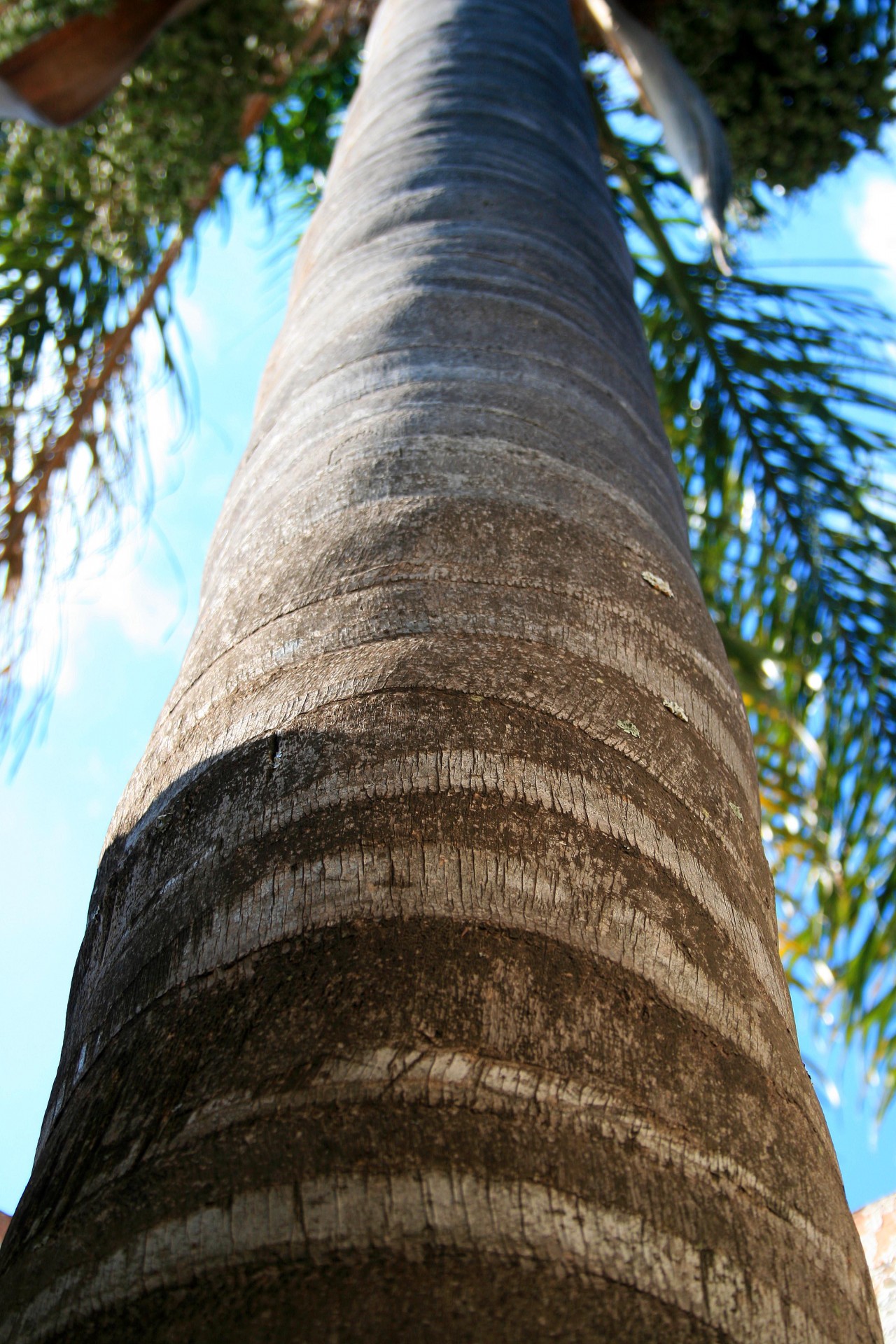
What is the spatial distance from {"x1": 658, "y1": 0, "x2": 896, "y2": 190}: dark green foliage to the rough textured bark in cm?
334

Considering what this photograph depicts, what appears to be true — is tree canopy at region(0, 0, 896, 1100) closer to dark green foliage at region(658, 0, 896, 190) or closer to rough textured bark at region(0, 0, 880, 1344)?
dark green foliage at region(658, 0, 896, 190)

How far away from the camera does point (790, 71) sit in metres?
3.84

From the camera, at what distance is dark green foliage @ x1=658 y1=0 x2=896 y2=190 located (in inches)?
149

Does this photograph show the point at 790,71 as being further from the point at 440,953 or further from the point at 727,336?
the point at 440,953

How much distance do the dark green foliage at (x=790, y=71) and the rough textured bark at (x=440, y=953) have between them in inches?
131

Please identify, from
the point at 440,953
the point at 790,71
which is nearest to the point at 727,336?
the point at 790,71

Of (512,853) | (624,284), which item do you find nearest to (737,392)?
(624,284)

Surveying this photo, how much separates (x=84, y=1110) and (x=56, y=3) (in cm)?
362

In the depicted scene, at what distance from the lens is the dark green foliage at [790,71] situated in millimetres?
3789

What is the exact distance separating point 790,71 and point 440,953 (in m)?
4.09

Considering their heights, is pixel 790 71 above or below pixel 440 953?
above

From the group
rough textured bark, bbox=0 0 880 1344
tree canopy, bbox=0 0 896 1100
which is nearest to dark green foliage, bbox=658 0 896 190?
tree canopy, bbox=0 0 896 1100

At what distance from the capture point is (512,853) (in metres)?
0.71

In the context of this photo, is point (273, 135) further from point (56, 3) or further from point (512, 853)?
point (512, 853)
